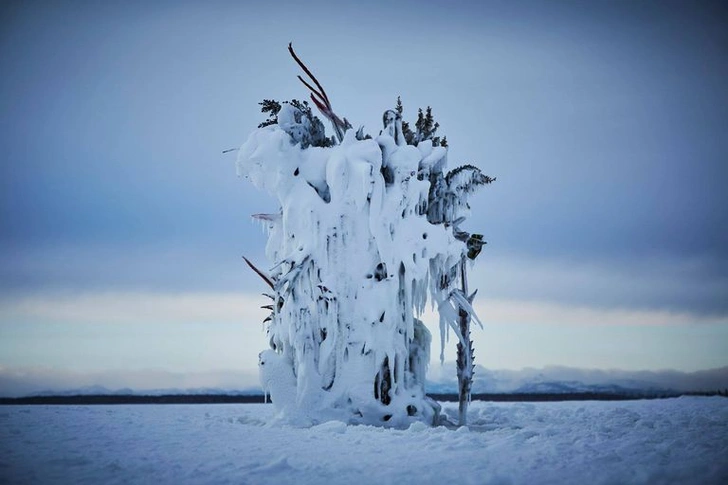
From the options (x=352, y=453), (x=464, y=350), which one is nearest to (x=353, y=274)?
(x=464, y=350)

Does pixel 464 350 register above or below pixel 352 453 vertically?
above

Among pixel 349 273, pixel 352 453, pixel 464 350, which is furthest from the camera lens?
pixel 464 350

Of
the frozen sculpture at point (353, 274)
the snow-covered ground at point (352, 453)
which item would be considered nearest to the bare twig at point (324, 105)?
the frozen sculpture at point (353, 274)

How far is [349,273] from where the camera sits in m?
15.5

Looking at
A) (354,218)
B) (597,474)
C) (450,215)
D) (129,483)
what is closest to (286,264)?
(354,218)

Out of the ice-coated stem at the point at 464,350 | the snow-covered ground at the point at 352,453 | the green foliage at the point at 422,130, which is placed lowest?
the snow-covered ground at the point at 352,453

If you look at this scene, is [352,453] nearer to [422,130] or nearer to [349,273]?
[349,273]

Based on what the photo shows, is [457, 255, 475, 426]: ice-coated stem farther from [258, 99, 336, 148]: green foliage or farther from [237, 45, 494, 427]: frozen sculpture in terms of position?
[258, 99, 336, 148]: green foliage

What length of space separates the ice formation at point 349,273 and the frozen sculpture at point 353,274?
27 mm

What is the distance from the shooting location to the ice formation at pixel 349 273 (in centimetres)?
1509

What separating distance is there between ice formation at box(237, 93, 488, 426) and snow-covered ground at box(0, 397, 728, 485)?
173 centimetres

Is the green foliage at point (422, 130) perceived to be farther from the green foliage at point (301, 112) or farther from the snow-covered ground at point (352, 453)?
the snow-covered ground at point (352, 453)

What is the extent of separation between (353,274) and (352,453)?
6.21 meters

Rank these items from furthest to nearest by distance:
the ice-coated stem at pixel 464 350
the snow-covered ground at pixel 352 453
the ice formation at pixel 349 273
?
the ice-coated stem at pixel 464 350
the ice formation at pixel 349 273
the snow-covered ground at pixel 352 453
